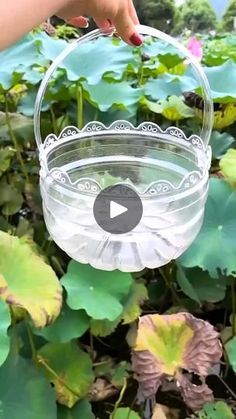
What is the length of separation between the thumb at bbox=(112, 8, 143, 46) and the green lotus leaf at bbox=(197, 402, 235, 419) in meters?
0.43

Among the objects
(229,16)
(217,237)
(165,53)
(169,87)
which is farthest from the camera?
(229,16)

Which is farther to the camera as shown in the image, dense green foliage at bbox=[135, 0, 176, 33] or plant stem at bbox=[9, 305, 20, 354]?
dense green foliage at bbox=[135, 0, 176, 33]

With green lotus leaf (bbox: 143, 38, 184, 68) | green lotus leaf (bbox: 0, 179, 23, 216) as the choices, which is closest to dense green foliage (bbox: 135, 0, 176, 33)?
green lotus leaf (bbox: 143, 38, 184, 68)

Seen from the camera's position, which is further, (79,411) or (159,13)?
(159,13)

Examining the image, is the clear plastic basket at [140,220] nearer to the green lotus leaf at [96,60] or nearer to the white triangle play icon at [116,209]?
the white triangle play icon at [116,209]

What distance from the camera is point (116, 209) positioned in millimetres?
797

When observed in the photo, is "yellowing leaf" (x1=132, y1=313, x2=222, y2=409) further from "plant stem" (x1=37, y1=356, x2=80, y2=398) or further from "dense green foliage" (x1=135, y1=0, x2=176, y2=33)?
"dense green foliage" (x1=135, y1=0, x2=176, y2=33)

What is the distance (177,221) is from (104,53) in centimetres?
39

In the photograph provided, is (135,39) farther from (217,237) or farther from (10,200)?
(10,200)

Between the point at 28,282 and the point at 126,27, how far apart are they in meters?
0.30

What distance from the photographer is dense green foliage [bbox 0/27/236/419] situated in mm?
862

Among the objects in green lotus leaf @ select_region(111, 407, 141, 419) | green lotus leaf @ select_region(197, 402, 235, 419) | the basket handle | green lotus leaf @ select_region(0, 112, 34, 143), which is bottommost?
green lotus leaf @ select_region(197, 402, 235, 419)

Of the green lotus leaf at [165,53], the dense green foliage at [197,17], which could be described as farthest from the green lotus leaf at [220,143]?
the dense green foliage at [197,17]

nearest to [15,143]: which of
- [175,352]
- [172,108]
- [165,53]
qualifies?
[172,108]
